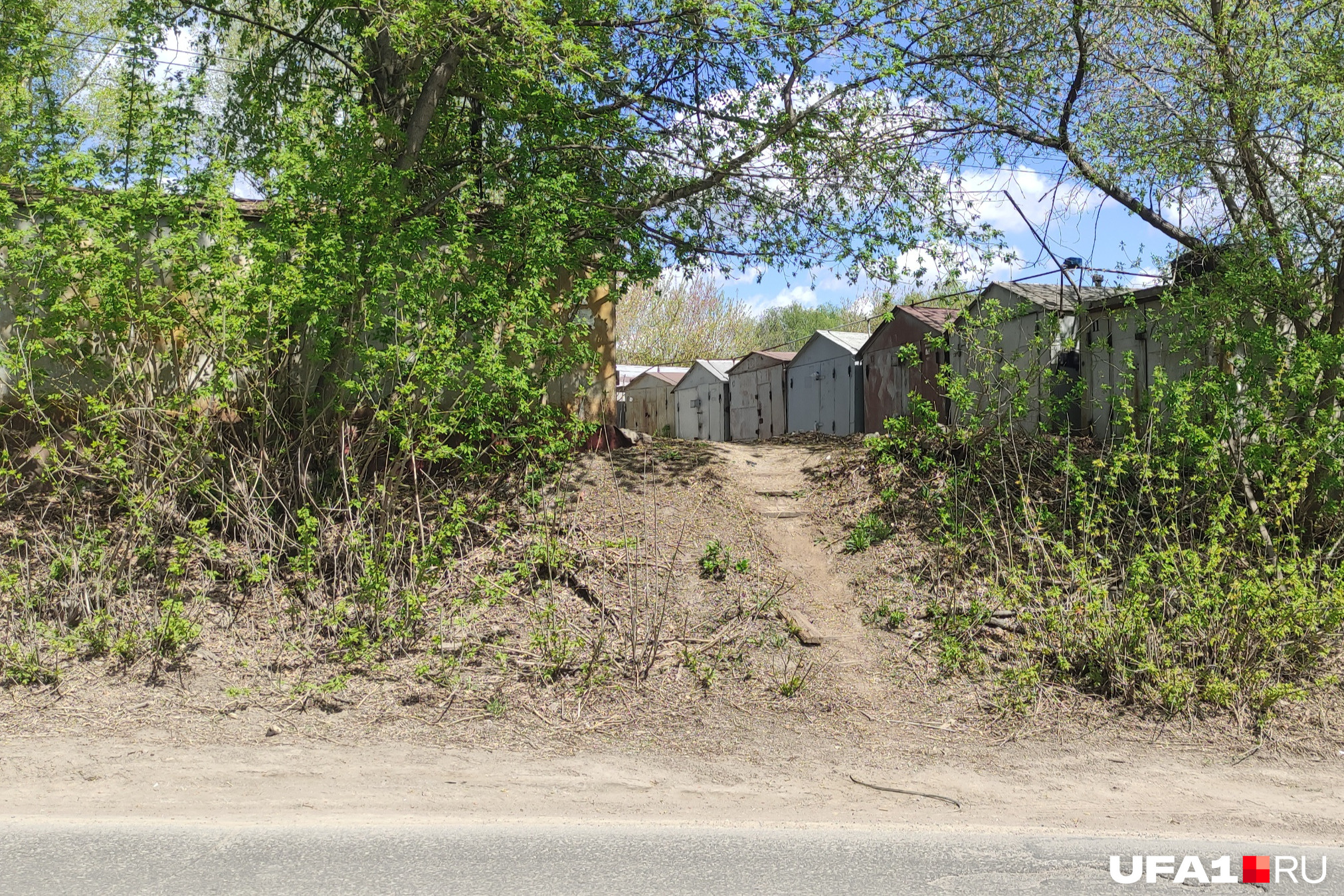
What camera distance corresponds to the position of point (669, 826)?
5062 mm

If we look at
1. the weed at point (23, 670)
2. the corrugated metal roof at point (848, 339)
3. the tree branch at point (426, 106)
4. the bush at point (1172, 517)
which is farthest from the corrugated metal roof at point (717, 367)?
the weed at point (23, 670)

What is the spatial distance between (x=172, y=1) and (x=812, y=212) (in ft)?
23.6

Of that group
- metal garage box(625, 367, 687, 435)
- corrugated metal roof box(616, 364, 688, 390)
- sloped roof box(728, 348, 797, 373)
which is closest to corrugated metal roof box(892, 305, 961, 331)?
sloped roof box(728, 348, 797, 373)

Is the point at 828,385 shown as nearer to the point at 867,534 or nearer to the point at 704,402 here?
the point at 704,402

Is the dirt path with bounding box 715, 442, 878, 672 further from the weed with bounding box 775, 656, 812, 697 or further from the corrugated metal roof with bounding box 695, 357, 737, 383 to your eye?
the corrugated metal roof with bounding box 695, 357, 737, 383

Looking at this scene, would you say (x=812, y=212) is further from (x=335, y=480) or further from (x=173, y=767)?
(x=173, y=767)

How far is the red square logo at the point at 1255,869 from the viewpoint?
14.5ft

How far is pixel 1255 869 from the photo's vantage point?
4.53 metres

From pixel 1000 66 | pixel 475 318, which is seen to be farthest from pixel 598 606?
pixel 1000 66

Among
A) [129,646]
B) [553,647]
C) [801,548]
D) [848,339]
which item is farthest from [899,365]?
[129,646]

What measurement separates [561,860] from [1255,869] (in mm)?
3281

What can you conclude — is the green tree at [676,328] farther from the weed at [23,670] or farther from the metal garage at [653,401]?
the weed at [23,670]

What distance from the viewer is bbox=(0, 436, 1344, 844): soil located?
5441 mm
